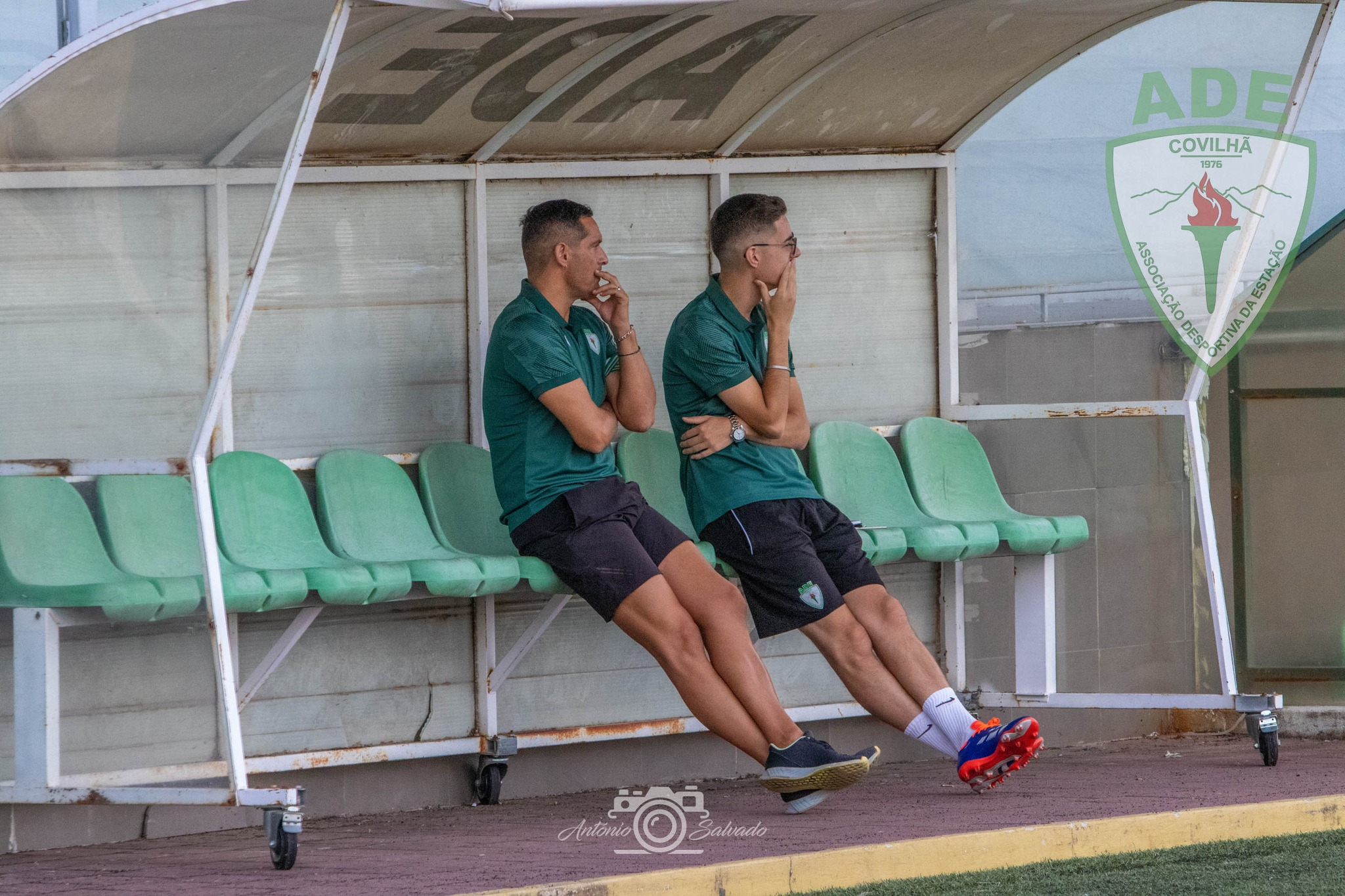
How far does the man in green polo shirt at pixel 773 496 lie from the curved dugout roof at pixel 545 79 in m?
0.52

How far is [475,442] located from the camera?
5.68m

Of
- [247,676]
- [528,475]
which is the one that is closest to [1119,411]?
[528,475]

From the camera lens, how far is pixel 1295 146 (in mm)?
7180

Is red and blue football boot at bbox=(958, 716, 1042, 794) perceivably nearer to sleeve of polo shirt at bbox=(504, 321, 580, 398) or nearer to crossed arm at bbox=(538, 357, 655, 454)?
crossed arm at bbox=(538, 357, 655, 454)

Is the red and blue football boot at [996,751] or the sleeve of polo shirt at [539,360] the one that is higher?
the sleeve of polo shirt at [539,360]

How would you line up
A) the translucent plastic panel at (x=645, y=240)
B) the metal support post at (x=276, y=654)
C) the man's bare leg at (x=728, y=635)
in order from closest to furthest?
the man's bare leg at (x=728, y=635) < the metal support post at (x=276, y=654) < the translucent plastic panel at (x=645, y=240)

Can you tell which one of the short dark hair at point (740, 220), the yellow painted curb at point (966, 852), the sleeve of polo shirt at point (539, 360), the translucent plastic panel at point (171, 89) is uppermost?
the translucent plastic panel at point (171, 89)

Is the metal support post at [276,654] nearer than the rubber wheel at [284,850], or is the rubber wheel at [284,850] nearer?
the rubber wheel at [284,850]

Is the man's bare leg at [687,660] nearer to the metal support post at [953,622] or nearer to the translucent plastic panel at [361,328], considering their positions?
the translucent plastic panel at [361,328]

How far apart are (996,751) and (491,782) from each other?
4.82 ft

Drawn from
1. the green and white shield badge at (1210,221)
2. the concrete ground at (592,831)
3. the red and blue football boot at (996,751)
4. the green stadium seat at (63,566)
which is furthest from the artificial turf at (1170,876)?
the green and white shield badge at (1210,221)

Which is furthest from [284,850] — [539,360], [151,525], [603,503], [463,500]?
[463,500]

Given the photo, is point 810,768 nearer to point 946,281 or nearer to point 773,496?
point 773,496

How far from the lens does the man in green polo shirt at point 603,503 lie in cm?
490
